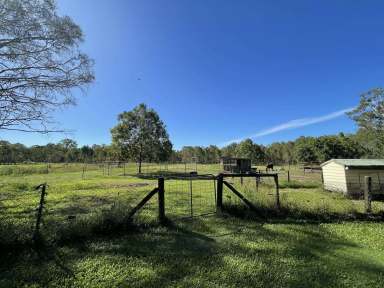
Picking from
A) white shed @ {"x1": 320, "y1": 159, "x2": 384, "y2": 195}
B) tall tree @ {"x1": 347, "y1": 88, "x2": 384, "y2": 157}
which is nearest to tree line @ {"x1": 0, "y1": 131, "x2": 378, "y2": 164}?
tall tree @ {"x1": 347, "y1": 88, "x2": 384, "y2": 157}

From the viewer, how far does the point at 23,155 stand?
71.1 m

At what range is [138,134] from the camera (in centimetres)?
3136

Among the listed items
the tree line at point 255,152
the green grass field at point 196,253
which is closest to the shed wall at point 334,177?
the green grass field at point 196,253

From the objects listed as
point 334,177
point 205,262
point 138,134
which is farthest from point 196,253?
point 138,134

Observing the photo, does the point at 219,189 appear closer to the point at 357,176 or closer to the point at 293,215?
the point at 293,215

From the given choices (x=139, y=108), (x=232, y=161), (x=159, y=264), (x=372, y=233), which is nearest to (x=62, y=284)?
(x=159, y=264)

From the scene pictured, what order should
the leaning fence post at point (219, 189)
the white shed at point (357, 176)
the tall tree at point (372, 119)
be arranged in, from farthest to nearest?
the tall tree at point (372, 119) → the white shed at point (357, 176) → the leaning fence post at point (219, 189)

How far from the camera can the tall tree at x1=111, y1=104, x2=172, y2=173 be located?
31.1 meters

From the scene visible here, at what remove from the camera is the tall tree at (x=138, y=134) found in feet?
102

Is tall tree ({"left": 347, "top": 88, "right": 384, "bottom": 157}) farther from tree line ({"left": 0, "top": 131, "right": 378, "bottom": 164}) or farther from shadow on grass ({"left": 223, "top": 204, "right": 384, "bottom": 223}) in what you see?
shadow on grass ({"left": 223, "top": 204, "right": 384, "bottom": 223})

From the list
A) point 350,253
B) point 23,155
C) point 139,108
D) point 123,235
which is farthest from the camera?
point 23,155

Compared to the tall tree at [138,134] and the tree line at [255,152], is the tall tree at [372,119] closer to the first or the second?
the tree line at [255,152]

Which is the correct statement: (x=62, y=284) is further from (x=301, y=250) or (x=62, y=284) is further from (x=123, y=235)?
(x=301, y=250)

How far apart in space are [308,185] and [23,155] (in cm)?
7903
